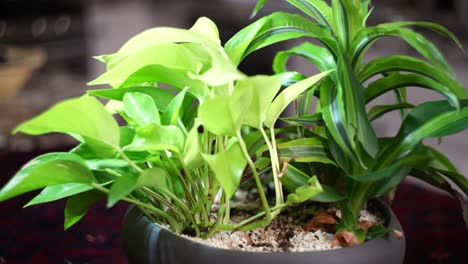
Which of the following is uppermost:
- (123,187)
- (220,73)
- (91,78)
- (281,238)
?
(220,73)

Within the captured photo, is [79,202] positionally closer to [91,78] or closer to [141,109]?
[141,109]

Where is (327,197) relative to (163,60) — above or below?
below

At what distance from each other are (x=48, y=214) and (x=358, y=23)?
63 centimetres

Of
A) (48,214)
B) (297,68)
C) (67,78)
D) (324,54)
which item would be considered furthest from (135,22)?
(324,54)

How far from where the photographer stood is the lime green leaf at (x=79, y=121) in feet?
1.68

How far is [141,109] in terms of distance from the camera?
62 cm

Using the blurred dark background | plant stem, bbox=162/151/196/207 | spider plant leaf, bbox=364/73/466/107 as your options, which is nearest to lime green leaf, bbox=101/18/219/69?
plant stem, bbox=162/151/196/207

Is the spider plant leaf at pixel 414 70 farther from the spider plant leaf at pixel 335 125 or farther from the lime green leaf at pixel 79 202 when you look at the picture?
the lime green leaf at pixel 79 202

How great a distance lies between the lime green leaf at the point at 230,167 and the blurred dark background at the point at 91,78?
0.36 m

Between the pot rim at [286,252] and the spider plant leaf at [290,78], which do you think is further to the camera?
A: the spider plant leaf at [290,78]

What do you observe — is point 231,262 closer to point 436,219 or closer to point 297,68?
point 436,219

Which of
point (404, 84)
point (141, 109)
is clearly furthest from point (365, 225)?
point (141, 109)

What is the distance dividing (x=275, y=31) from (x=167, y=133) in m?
0.19

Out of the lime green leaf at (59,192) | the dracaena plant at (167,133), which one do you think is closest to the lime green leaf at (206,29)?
the dracaena plant at (167,133)
